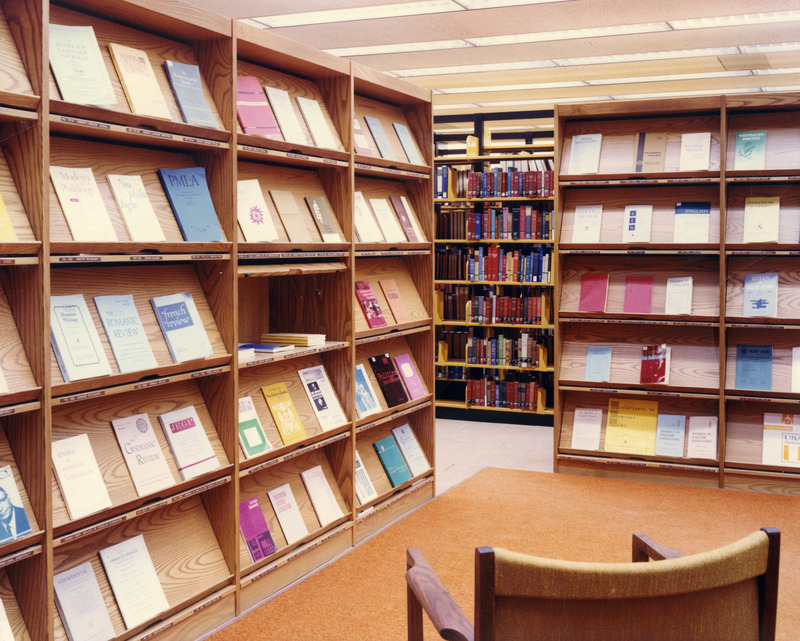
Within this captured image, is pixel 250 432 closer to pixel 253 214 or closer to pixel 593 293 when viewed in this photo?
pixel 253 214

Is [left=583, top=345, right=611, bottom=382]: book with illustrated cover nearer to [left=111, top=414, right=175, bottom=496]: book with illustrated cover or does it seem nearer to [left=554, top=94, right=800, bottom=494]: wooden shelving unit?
[left=554, top=94, right=800, bottom=494]: wooden shelving unit

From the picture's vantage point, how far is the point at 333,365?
3.92m

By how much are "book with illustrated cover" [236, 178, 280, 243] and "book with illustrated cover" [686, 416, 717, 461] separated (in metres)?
2.98

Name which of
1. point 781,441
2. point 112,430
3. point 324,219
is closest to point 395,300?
point 324,219

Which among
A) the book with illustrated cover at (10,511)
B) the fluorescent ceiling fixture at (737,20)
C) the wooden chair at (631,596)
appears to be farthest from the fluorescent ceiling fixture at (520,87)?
the wooden chair at (631,596)

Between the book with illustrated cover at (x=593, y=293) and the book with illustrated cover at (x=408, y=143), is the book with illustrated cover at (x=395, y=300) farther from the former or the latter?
the book with illustrated cover at (x=593, y=293)

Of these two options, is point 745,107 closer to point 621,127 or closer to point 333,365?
point 621,127

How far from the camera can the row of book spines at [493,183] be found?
21.9ft

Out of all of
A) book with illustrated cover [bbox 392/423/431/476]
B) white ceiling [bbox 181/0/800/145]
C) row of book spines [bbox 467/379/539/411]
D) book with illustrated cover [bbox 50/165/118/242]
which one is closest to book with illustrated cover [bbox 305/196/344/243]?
book with illustrated cover [bbox 50/165/118/242]

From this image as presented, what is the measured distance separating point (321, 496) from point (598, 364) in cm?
222

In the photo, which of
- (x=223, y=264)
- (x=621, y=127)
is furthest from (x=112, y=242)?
(x=621, y=127)

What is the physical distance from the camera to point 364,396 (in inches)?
161

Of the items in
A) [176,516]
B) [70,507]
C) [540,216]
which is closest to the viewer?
[70,507]

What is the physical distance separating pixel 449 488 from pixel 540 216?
2.73 m
